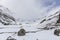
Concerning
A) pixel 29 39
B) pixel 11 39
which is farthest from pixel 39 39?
pixel 11 39

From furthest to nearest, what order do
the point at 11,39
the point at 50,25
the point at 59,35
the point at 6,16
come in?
the point at 6,16, the point at 50,25, the point at 59,35, the point at 11,39

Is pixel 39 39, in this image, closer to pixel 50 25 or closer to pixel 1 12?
pixel 50 25

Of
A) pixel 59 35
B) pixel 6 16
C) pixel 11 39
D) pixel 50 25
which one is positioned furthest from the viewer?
pixel 6 16

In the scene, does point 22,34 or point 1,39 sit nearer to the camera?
point 1,39

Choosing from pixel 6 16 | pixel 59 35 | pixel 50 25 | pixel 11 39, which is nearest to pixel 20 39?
pixel 11 39

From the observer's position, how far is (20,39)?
20.0 meters

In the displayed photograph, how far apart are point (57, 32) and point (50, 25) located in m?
9.62

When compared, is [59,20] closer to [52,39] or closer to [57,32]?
[57,32]

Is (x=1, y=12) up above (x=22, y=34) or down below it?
above

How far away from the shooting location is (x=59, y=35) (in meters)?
22.3

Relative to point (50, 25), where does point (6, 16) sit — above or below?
above

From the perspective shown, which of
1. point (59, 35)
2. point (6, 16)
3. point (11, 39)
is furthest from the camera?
point (6, 16)

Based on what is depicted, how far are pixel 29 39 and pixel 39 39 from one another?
3.90 ft

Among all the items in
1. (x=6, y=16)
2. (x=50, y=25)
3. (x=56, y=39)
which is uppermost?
(x=6, y=16)
